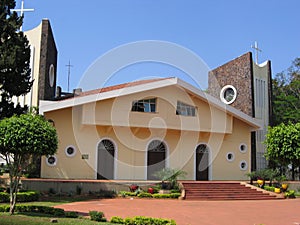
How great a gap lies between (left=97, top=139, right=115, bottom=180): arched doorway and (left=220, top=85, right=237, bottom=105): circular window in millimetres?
10489

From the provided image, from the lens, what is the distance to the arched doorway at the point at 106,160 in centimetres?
2002

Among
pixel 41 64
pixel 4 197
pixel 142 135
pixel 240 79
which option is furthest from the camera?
pixel 240 79

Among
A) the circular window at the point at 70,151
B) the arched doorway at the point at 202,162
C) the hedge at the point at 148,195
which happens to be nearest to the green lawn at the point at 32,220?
the hedge at the point at 148,195

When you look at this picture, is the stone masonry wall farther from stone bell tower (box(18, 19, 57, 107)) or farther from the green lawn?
the green lawn

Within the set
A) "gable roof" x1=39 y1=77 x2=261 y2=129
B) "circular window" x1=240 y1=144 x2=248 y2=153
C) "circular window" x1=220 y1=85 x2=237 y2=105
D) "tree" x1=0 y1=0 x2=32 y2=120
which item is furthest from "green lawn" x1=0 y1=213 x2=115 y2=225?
"circular window" x1=220 y1=85 x2=237 y2=105

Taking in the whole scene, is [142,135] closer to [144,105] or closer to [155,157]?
[155,157]

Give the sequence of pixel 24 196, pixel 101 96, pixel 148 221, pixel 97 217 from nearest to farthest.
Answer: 1. pixel 148 221
2. pixel 97 217
3. pixel 24 196
4. pixel 101 96

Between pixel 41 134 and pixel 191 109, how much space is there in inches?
468

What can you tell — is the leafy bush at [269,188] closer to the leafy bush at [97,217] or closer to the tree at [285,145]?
the tree at [285,145]

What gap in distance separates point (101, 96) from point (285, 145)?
352 inches

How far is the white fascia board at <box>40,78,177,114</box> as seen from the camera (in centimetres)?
1780

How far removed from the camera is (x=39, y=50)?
2222 cm

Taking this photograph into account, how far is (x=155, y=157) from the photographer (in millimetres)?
21109

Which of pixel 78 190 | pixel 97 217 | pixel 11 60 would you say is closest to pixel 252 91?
pixel 78 190
